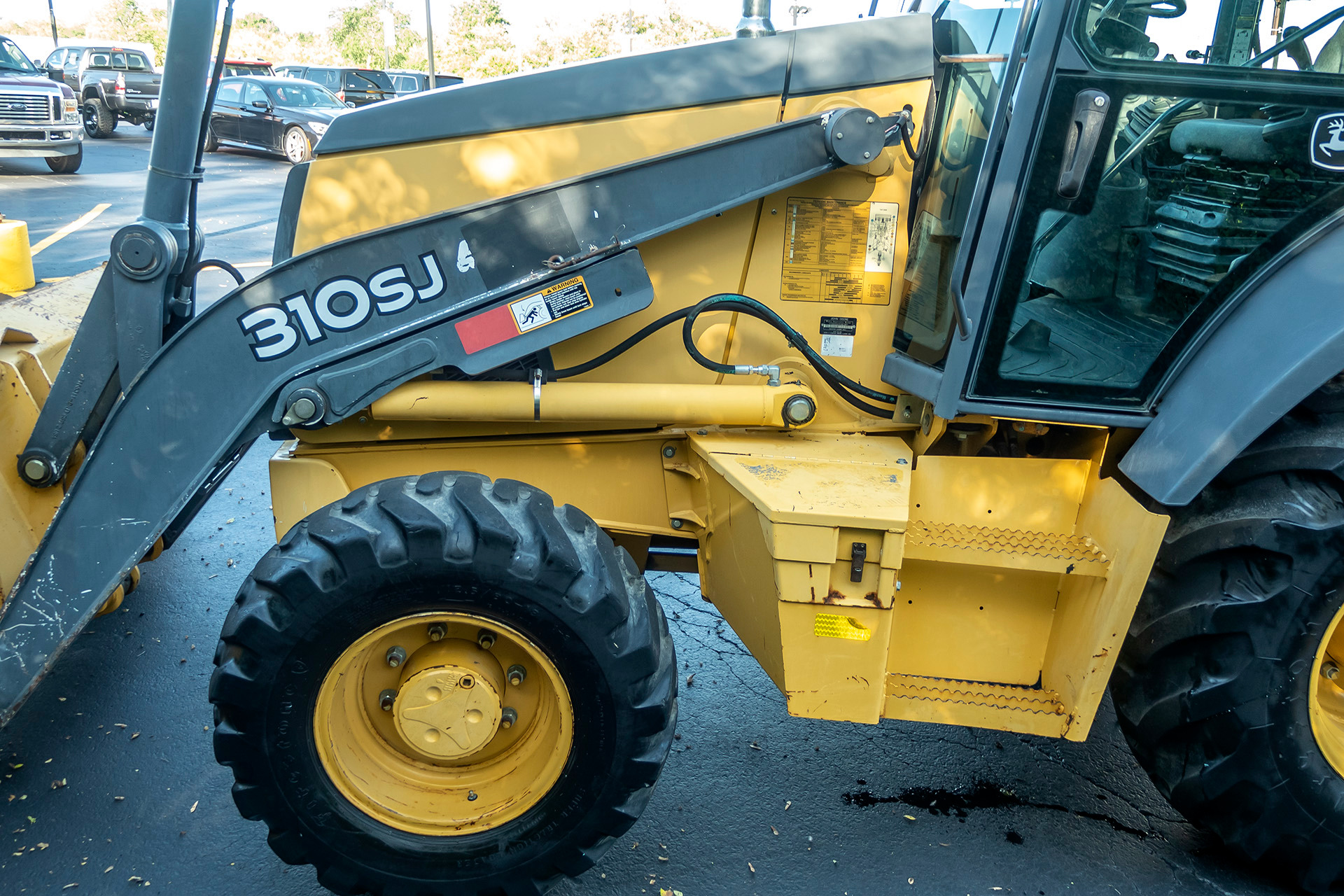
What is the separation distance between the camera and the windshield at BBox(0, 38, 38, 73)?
13883 mm

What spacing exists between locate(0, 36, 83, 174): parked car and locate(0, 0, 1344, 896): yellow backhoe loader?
546 inches

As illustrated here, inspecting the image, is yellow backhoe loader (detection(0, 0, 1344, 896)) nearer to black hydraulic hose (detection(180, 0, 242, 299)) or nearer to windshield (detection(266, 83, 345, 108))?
black hydraulic hose (detection(180, 0, 242, 299))

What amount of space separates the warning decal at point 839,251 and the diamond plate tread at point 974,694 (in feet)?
3.75

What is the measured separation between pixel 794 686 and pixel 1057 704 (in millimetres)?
821

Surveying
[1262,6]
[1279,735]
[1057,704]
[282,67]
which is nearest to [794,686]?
[1057,704]

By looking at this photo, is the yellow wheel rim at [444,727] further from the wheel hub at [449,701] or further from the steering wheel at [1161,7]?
the steering wheel at [1161,7]

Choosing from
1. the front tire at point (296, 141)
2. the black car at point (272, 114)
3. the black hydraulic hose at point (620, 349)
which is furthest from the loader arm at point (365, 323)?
the front tire at point (296, 141)

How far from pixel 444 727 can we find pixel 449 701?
93mm

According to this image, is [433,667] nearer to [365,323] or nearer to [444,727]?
[444,727]

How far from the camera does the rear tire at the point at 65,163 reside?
15031 mm

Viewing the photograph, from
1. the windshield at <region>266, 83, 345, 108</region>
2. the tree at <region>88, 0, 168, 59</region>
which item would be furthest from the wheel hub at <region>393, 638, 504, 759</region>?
the tree at <region>88, 0, 168, 59</region>

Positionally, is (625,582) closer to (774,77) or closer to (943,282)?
(943,282)

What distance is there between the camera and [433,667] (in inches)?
100.0

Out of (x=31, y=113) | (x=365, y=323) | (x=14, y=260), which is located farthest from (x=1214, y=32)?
(x=31, y=113)
